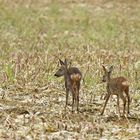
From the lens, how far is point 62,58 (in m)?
15.5

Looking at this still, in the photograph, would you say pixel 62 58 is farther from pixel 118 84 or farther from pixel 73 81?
pixel 118 84

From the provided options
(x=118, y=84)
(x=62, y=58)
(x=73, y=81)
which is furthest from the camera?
(x=62, y=58)

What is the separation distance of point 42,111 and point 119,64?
4946 mm

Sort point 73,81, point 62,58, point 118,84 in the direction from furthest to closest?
point 62,58 → point 73,81 → point 118,84

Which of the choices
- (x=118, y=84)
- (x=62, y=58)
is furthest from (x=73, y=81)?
(x=62, y=58)

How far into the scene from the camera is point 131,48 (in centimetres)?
1762

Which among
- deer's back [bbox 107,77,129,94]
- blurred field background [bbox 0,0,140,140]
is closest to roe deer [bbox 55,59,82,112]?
blurred field background [bbox 0,0,140,140]

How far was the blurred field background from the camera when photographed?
9164mm

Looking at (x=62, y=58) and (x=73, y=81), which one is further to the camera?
(x=62, y=58)

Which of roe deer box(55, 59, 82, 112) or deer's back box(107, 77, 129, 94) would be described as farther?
roe deer box(55, 59, 82, 112)

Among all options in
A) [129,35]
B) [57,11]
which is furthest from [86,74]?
[57,11]

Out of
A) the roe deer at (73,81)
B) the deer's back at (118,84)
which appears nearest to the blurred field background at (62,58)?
the roe deer at (73,81)

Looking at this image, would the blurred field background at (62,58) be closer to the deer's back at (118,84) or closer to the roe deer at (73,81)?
the roe deer at (73,81)

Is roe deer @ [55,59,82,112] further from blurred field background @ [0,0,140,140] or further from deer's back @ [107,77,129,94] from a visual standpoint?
deer's back @ [107,77,129,94]
